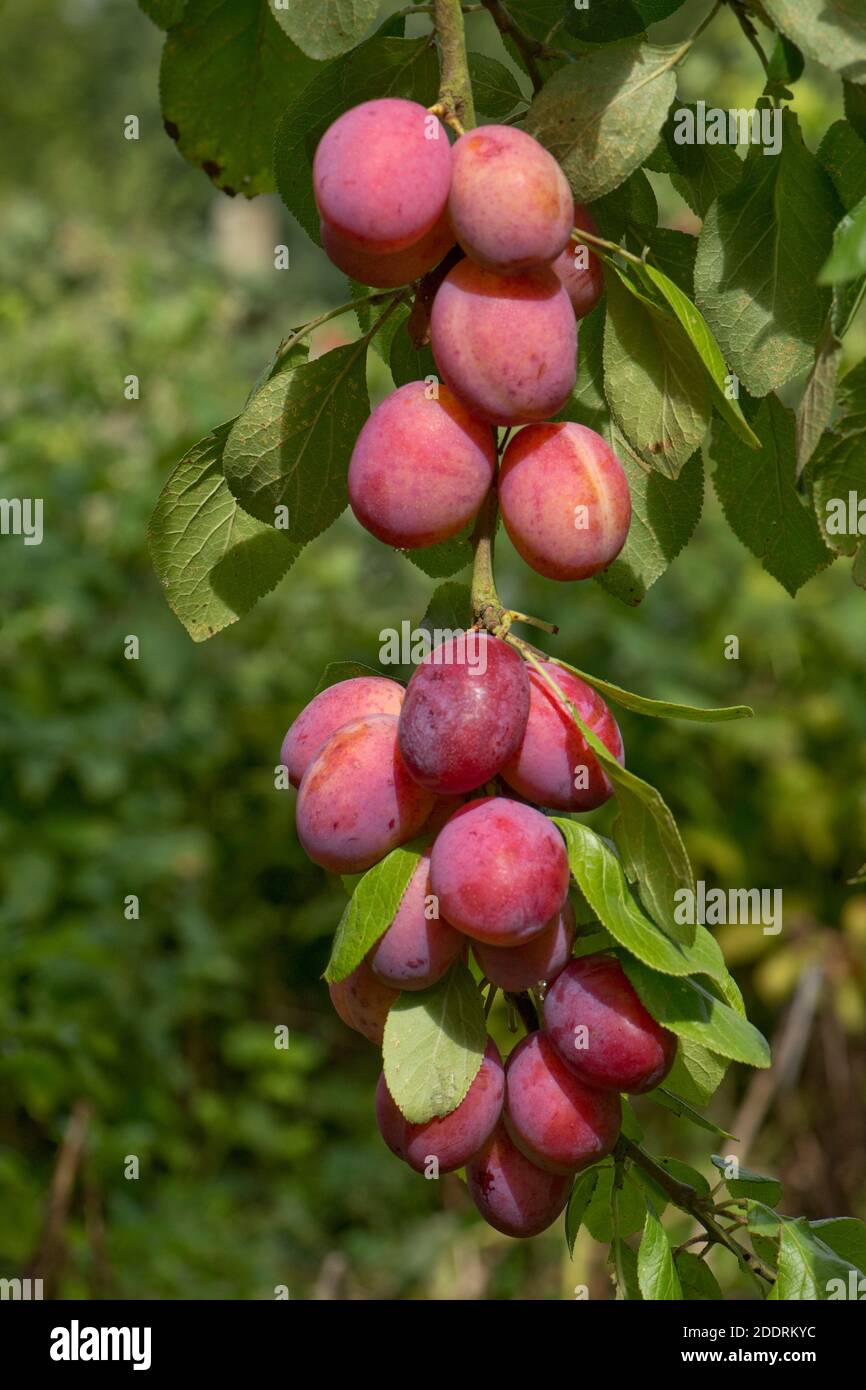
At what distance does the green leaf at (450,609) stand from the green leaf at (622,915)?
10 centimetres

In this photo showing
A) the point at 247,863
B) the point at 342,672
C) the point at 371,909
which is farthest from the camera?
the point at 247,863

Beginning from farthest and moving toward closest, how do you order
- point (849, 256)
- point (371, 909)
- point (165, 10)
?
point (165, 10)
point (371, 909)
point (849, 256)

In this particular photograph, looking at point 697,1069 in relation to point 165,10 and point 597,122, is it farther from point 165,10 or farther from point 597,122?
point 165,10

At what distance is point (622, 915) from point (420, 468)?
0.17 m

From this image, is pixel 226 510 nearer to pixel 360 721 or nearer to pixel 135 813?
pixel 360 721

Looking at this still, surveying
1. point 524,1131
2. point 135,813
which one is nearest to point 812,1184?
point 135,813

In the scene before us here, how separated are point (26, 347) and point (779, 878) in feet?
5.14

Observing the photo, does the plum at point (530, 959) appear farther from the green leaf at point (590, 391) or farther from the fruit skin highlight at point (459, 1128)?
the green leaf at point (590, 391)

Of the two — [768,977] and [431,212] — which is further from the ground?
[431,212]

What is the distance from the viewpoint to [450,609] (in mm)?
608

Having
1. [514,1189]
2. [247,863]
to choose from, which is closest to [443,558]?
[514,1189]

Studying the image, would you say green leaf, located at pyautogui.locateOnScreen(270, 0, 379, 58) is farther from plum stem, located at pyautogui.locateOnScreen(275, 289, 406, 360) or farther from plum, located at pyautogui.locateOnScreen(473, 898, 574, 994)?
plum, located at pyautogui.locateOnScreen(473, 898, 574, 994)

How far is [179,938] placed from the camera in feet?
6.61

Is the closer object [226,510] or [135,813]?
[226,510]
